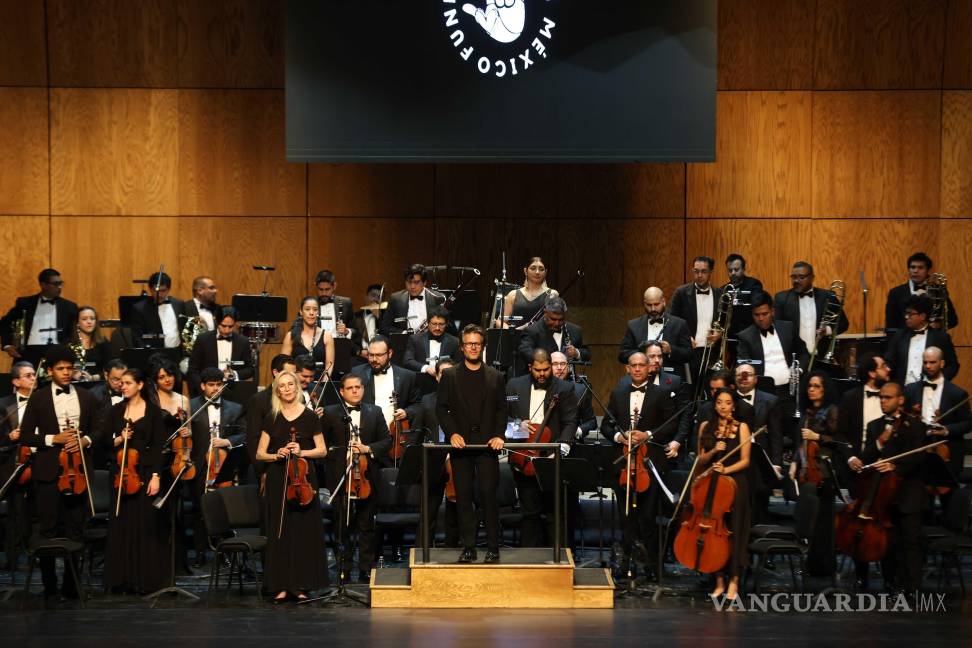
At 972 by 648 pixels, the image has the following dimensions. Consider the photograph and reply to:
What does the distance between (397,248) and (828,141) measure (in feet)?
12.2

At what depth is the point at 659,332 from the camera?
8508 mm

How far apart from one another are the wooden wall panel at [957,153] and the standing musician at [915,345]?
2.62m

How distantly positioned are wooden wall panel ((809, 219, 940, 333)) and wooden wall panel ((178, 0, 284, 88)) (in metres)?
4.77

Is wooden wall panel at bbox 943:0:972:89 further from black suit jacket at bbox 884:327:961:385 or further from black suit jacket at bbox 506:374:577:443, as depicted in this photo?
black suit jacket at bbox 506:374:577:443

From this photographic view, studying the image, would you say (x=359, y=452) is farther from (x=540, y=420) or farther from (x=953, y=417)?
(x=953, y=417)

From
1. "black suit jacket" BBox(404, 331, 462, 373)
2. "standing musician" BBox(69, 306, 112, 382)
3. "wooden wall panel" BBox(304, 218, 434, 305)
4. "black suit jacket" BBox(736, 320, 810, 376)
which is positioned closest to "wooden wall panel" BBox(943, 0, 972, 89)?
"black suit jacket" BBox(736, 320, 810, 376)

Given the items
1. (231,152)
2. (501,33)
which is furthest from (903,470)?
(231,152)

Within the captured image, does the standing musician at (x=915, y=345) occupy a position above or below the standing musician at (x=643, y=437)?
above

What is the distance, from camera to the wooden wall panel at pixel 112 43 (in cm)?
1039

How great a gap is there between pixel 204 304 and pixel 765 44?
5054mm

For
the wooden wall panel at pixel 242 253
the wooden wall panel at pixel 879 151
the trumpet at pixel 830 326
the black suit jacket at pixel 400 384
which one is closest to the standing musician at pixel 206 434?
the black suit jacket at pixel 400 384

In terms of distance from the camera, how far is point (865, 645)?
591 centimetres

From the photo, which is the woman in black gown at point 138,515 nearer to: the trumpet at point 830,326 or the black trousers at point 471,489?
the black trousers at point 471,489

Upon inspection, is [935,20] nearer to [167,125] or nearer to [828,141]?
[828,141]
